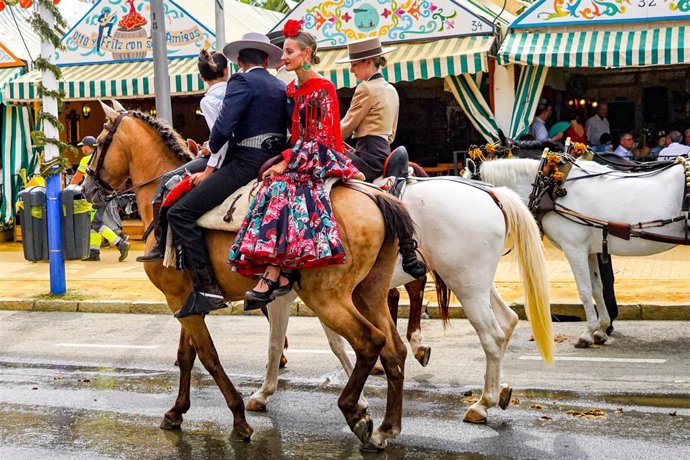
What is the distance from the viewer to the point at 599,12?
15.4 m

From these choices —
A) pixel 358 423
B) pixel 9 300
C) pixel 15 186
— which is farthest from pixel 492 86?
pixel 358 423

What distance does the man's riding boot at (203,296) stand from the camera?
6664 mm

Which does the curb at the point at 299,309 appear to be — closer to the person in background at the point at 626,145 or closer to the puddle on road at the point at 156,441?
the puddle on road at the point at 156,441

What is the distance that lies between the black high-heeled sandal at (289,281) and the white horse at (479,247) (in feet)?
4.20

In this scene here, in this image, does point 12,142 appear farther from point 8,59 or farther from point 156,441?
point 156,441

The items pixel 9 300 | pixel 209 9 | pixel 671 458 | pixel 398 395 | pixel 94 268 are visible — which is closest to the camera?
pixel 671 458

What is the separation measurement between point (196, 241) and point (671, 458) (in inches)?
130

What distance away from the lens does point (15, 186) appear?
20234 millimetres

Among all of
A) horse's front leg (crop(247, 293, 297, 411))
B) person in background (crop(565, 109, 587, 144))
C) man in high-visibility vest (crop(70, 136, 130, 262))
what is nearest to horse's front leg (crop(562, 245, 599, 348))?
horse's front leg (crop(247, 293, 297, 411))

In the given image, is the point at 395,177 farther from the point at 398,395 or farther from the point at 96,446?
the point at 96,446

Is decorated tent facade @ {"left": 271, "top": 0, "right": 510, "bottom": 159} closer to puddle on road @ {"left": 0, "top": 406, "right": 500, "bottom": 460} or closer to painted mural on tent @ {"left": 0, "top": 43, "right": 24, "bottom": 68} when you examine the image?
painted mural on tent @ {"left": 0, "top": 43, "right": 24, "bottom": 68}

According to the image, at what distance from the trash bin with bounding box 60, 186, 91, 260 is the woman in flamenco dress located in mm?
7117

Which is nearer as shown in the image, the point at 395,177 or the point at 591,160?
the point at 395,177

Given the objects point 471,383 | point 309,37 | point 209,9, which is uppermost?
point 209,9
